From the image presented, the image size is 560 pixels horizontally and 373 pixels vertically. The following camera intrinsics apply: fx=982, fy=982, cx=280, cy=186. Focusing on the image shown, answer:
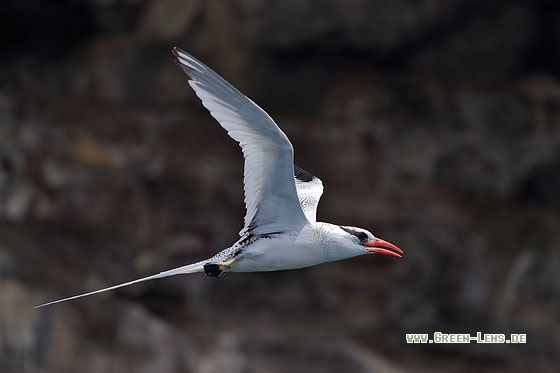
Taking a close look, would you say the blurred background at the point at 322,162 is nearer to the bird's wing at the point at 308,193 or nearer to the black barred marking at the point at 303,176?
the black barred marking at the point at 303,176

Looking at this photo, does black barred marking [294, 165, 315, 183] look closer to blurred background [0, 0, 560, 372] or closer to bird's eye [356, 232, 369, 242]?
bird's eye [356, 232, 369, 242]

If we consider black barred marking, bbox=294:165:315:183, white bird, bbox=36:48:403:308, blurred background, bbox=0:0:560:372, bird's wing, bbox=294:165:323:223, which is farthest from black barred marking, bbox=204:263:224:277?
blurred background, bbox=0:0:560:372

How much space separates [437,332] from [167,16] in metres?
6.48

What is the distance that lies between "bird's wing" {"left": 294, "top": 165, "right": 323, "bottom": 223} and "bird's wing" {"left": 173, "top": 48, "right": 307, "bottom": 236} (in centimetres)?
60

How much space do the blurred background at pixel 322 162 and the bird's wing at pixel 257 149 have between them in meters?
6.83

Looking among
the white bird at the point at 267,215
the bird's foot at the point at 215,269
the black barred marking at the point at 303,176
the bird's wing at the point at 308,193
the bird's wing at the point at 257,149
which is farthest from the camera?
the black barred marking at the point at 303,176

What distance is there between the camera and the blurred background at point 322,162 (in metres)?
15.1

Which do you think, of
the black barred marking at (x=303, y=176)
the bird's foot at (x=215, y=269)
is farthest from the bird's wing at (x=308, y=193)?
the bird's foot at (x=215, y=269)

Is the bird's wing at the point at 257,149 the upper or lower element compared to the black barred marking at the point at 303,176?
lower

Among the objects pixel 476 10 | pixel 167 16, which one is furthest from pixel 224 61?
pixel 476 10

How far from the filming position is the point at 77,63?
51.4 feet

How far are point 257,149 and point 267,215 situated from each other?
653 mm

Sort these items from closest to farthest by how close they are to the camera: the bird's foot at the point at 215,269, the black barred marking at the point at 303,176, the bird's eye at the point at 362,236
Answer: the bird's foot at the point at 215,269 → the bird's eye at the point at 362,236 → the black barred marking at the point at 303,176

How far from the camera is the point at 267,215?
8.34 meters
